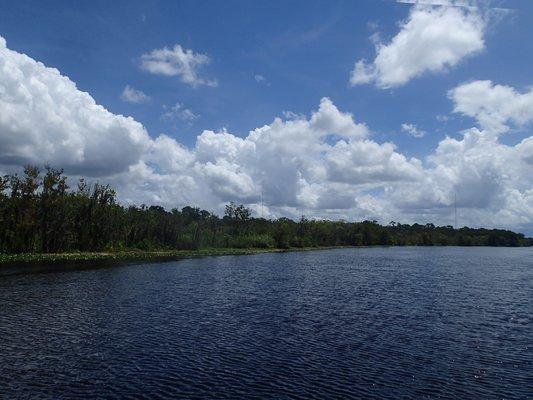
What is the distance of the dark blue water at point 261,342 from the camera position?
20984mm

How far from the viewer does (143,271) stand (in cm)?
7600

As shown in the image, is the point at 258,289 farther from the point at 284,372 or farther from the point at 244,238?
the point at 244,238

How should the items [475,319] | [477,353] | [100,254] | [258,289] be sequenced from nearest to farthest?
[477,353] → [475,319] → [258,289] → [100,254]

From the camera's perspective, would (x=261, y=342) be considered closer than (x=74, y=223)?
Yes

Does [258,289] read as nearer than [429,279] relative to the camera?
Yes

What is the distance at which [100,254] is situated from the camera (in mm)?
109688

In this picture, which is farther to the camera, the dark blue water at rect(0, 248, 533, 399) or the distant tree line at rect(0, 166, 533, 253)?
the distant tree line at rect(0, 166, 533, 253)

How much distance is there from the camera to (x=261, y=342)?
29.1m

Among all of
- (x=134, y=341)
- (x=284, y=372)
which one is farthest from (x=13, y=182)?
(x=284, y=372)

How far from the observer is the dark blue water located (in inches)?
826

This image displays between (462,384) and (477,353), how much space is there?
6249 millimetres

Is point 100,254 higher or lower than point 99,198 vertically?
lower

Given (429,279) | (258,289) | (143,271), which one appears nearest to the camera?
(258,289)

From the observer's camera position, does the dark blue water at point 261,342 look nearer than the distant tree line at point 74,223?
Yes
